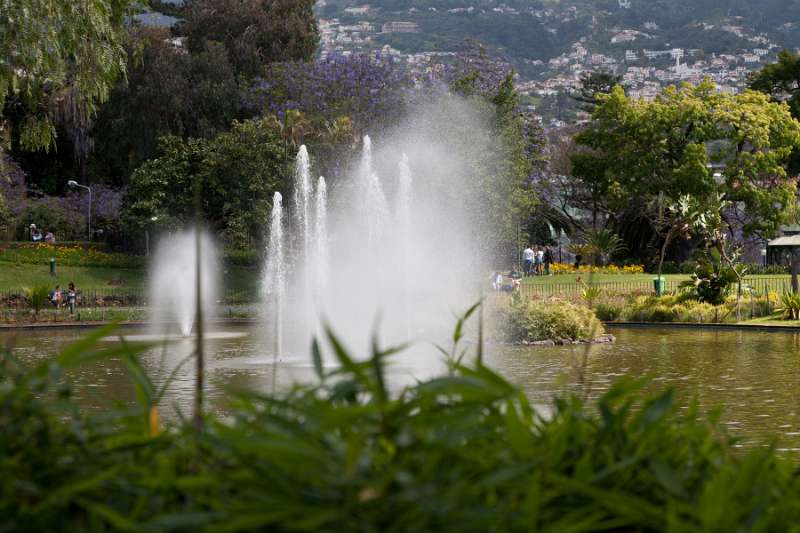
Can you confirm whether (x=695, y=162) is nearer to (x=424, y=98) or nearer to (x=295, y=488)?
(x=424, y=98)

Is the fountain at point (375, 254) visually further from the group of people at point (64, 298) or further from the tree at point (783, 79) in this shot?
the tree at point (783, 79)

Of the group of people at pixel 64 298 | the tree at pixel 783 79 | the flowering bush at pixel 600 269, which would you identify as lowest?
the group of people at pixel 64 298

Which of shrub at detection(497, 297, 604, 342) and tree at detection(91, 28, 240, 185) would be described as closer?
shrub at detection(497, 297, 604, 342)

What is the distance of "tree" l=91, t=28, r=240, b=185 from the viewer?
197ft

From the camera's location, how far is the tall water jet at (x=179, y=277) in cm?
3970

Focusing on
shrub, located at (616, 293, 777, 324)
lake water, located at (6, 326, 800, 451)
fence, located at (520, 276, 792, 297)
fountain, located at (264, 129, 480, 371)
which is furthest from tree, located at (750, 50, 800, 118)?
lake water, located at (6, 326, 800, 451)

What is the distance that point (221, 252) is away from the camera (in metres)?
53.1

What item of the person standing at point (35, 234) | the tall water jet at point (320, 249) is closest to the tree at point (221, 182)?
the person standing at point (35, 234)

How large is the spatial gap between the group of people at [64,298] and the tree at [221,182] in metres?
9.50

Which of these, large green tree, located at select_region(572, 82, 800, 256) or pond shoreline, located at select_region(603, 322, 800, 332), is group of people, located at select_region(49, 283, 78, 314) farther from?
large green tree, located at select_region(572, 82, 800, 256)

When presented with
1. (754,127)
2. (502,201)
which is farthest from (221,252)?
(754,127)

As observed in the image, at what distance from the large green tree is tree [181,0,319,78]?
20422 millimetres

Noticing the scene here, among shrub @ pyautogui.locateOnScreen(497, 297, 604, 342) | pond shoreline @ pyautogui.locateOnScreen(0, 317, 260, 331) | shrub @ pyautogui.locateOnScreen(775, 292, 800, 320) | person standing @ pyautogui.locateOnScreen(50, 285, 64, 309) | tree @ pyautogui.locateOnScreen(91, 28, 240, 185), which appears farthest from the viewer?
tree @ pyautogui.locateOnScreen(91, 28, 240, 185)

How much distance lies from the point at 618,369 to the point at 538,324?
708 cm
